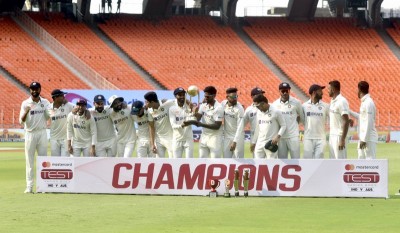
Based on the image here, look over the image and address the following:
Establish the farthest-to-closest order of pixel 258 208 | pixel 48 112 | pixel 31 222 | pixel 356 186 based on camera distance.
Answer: pixel 48 112 → pixel 356 186 → pixel 258 208 → pixel 31 222

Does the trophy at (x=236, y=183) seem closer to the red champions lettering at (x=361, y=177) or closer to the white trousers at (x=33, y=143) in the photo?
the red champions lettering at (x=361, y=177)

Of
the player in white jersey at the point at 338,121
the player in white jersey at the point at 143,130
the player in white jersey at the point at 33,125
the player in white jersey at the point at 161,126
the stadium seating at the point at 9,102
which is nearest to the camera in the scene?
the player in white jersey at the point at 338,121

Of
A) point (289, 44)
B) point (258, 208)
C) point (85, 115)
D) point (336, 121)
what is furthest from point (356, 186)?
point (289, 44)

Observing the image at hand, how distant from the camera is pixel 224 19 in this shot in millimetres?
64812

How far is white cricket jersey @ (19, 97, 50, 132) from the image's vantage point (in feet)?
68.6

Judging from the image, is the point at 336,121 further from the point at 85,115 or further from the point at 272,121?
the point at 85,115

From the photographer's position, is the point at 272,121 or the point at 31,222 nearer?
the point at 31,222

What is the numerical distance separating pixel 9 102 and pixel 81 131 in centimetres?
3105

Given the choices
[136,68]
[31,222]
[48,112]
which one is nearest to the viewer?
[31,222]

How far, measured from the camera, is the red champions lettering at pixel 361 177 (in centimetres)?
1977

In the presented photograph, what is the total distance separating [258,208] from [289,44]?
4600 cm

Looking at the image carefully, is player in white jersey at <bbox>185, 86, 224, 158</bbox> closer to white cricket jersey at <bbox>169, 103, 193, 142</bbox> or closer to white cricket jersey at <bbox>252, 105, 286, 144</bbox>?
white cricket jersey at <bbox>169, 103, 193, 142</bbox>

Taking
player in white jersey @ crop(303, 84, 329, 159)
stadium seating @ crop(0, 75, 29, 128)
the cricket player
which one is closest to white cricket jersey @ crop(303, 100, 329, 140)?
player in white jersey @ crop(303, 84, 329, 159)

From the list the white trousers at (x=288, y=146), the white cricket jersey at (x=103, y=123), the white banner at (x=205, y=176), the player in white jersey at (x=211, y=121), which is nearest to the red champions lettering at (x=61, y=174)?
the white banner at (x=205, y=176)
